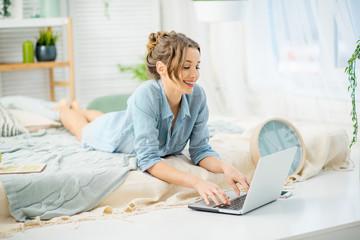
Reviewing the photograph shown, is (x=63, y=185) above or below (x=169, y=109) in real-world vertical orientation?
below

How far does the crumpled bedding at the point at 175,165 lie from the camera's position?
2.11 metres

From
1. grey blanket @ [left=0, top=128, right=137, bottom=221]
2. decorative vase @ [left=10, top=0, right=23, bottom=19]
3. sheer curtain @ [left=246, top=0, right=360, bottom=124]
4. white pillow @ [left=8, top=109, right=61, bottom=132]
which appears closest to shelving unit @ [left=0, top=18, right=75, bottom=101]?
decorative vase @ [left=10, top=0, right=23, bottom=19]

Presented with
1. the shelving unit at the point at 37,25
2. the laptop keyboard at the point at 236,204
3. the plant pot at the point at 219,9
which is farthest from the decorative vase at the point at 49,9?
the laptop keyboard at the point at 236,204

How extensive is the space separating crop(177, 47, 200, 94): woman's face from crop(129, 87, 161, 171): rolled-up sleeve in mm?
152

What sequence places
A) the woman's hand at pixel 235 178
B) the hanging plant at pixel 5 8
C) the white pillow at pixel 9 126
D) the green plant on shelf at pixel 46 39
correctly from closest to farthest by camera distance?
the woman's hand at pixel 235 178
the white pillow at pixel 9 126
the hanging plant at pixel 5 8
the green plant on shelf at pixel 46 39

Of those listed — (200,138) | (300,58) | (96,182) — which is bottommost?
(96,182)

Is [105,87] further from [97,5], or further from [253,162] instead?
[253,162]

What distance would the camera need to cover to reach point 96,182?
2143 millimetres

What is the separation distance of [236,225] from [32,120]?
6.46 feet

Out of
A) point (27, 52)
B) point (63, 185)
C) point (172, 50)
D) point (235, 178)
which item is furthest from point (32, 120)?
point (235, 178)

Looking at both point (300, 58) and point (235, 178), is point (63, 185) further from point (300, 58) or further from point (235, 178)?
point (300, 58)

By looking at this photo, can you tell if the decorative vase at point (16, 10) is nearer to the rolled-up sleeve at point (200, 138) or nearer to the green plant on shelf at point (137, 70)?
the green plant on shelf at point (137, 70)

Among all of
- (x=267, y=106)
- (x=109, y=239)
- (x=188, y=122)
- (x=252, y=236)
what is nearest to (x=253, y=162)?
(x=188, y=122)

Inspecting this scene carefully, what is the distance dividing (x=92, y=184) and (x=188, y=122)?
0.55m
